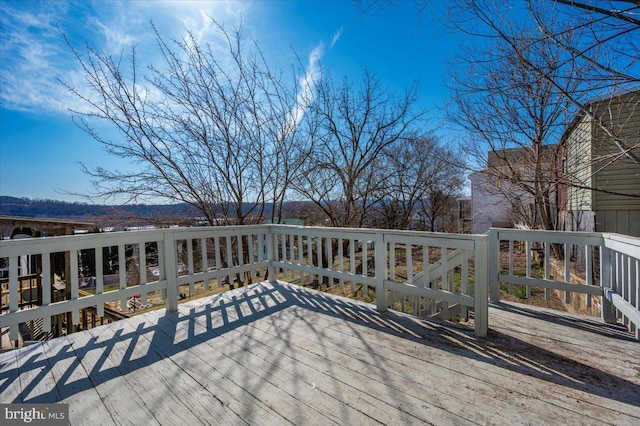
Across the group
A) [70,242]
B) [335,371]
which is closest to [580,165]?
[335,371]

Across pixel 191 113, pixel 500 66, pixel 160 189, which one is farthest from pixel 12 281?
pixel 500 66

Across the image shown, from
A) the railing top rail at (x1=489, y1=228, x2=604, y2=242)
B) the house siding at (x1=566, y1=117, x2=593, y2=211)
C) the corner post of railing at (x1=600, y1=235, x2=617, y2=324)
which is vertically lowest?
the corner post of railing at (x1=600, y1=235, x2=617, y2=324)

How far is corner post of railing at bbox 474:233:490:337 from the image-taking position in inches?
86.0

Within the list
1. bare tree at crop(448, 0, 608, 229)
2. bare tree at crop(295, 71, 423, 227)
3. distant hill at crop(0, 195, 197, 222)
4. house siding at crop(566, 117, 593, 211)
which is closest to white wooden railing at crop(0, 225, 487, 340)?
distant hill at crop(0, 195, 197, 222)

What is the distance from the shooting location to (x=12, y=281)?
205 centimetres

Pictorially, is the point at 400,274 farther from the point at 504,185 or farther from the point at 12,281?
the point at 12,281

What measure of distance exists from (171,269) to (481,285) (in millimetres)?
2945

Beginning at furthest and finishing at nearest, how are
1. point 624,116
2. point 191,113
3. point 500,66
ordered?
1. point 624,116
2. point 191,113
3. point 500,66

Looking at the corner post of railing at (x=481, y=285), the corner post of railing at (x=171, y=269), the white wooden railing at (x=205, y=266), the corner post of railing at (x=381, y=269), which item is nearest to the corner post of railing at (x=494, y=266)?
the white wooden railing at (x=205, y=266)

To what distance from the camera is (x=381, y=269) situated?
2.79m

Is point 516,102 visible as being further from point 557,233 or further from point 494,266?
point 494,266

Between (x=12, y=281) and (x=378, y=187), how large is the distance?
6730mm

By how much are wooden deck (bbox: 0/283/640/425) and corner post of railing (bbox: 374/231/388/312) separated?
0.59 feet

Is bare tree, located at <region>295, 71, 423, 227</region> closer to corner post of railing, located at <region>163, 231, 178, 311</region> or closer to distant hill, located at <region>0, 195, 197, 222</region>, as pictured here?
distant hill, located at <region>0, 195, 197, 222</region>
